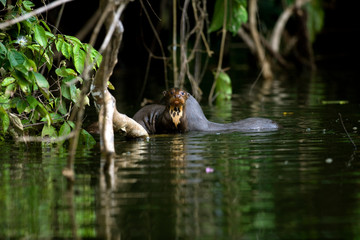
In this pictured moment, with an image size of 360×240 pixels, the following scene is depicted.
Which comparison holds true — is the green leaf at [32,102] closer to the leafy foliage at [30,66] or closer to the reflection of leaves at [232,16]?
the leafy foliage at [30,66]

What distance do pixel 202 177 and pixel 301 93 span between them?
7.68m

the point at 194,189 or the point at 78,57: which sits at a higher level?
the point at 78,57

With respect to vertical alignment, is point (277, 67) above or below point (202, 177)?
above

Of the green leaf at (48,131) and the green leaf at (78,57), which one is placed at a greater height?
the green leaf at (78,57)

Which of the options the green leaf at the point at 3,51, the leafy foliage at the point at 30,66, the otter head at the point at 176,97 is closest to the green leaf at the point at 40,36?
the leafy foliage at the point at 30,66

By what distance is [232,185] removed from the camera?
4746mm

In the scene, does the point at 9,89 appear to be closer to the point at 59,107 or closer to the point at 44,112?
the point at 44,112

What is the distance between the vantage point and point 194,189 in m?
4.61

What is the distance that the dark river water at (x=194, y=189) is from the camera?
3.73 meters

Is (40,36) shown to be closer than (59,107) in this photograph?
Yes

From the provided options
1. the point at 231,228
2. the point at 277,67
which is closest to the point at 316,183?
the point at 231,228

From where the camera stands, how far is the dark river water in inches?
147

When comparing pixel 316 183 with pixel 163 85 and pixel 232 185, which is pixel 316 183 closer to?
pixel 232 185

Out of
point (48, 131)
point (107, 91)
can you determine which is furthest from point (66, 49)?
point (48, 131)
